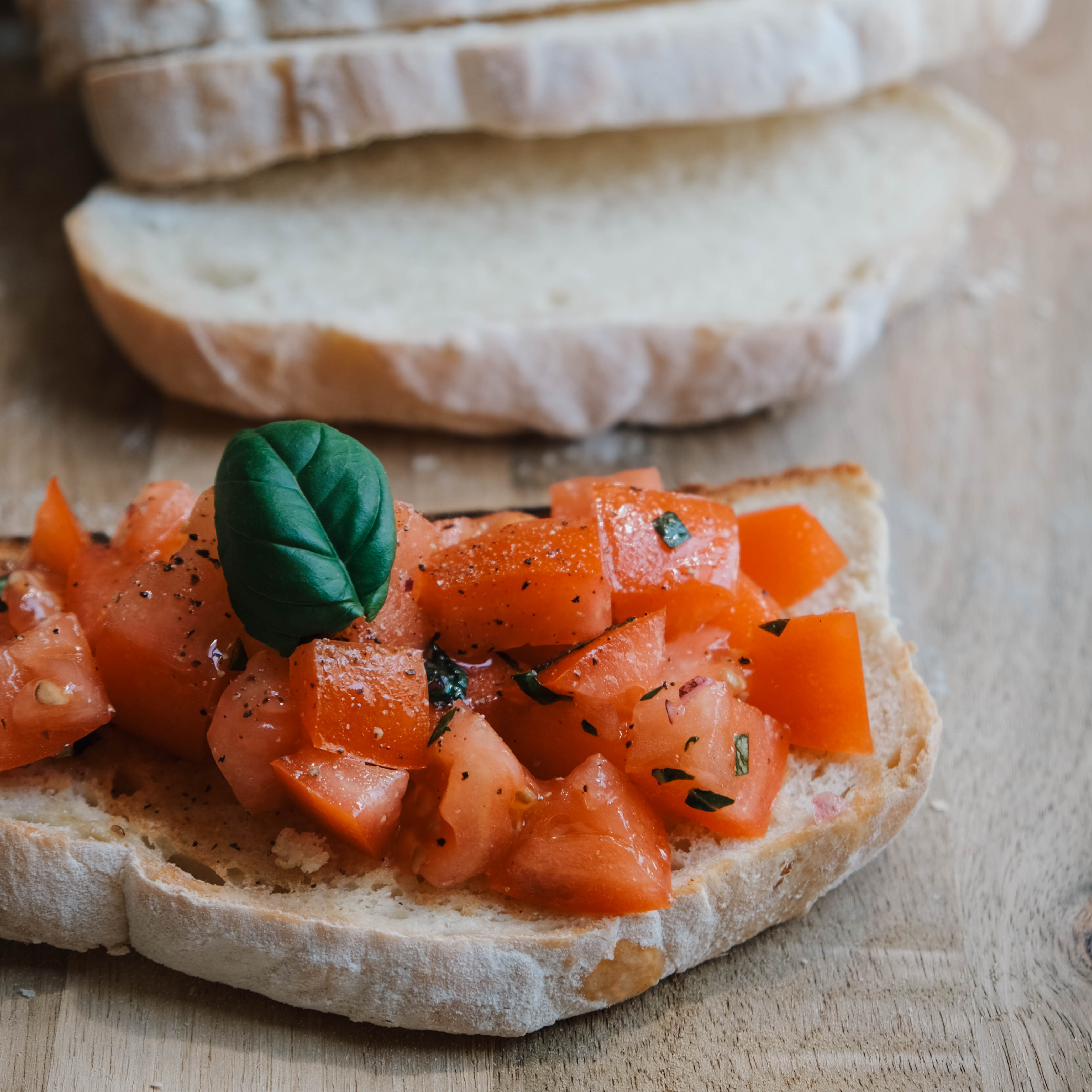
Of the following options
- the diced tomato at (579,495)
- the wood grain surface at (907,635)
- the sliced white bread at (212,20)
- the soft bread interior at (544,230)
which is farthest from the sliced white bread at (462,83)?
the diced tomato at (579,495)

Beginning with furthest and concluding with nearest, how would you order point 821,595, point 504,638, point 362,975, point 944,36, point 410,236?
point 944,36
point 410,236
point 821,595
point 504,638
point 362,975

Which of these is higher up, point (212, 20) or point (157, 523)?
point (212, 20)

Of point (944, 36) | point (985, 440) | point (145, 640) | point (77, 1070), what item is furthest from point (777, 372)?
point (77, 1070)

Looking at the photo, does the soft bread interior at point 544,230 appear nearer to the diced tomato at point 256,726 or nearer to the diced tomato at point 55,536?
the diced tomato at point 55,536

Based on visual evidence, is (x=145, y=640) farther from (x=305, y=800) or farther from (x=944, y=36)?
(x=944, y=36)

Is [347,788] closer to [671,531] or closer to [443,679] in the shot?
[443,679]

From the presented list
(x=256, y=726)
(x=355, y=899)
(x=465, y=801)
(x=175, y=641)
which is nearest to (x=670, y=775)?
(x=465, y=801)
